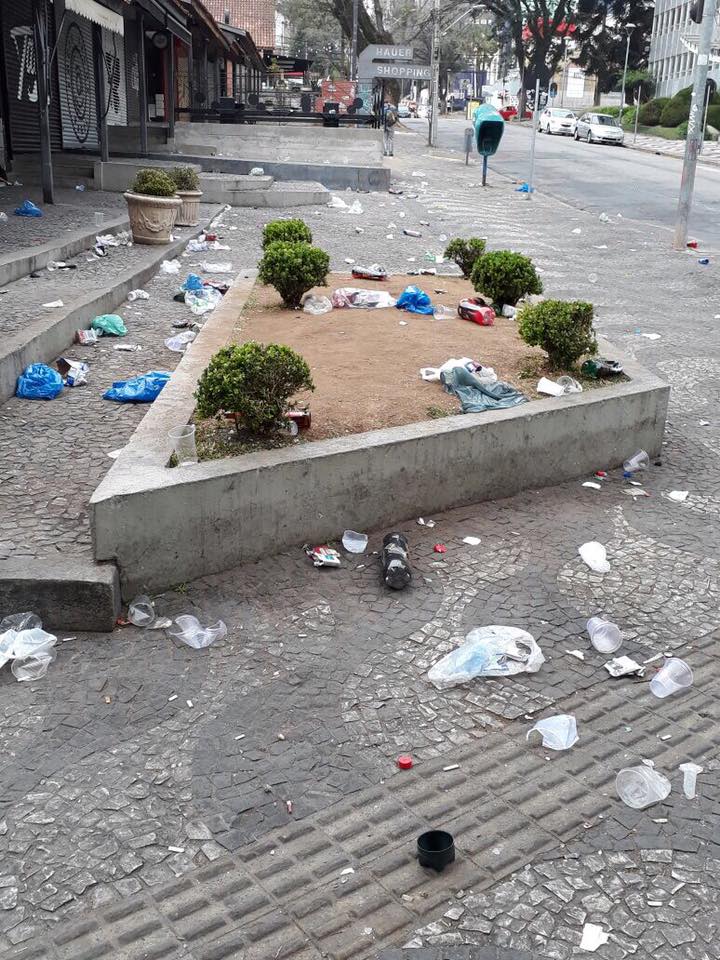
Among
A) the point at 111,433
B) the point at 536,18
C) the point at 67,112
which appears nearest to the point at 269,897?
the point at 111,433

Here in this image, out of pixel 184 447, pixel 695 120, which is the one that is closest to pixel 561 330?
pixel 184 447

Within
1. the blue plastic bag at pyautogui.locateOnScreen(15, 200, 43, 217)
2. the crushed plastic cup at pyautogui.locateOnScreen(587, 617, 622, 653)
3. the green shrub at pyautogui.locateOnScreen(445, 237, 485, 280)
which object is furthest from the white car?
the crushed plastic cup at pyautogui.locateOnScreen(587, 617, 622, 653)

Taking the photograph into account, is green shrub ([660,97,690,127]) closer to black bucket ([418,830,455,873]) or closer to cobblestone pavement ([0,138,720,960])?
cobblestone pavement ([0,138,720,960])

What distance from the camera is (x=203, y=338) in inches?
269

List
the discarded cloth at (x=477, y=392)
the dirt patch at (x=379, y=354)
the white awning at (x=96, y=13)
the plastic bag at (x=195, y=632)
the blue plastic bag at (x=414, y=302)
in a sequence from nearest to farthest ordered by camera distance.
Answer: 1. the plastic bag at (x=195, y=632)
2. the dirt patch at (x=379, y=354)
3. the discarded cloth at (x=477, y=392)
4. the blue plastic bag at (x=414, y=302)
5. the white awning at (x=96, y=13)

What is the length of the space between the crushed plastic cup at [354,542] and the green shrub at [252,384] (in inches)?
26.4

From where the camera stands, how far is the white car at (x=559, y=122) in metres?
50.3

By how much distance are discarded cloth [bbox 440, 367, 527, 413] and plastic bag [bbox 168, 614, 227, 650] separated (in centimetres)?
215

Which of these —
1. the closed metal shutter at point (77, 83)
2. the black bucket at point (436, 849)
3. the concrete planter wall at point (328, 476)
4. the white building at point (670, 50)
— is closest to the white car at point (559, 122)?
the white building at point (670, 50)

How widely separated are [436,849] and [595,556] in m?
2.32

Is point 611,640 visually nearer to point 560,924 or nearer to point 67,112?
point 560,924

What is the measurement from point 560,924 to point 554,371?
4.21 m

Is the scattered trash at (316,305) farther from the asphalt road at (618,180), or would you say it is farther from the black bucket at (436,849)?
the asphalt road at (618,180)

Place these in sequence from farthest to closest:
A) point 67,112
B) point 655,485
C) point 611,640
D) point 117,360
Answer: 1. point 67,112
2. point 117,360
3. point 655,485
4. point 611,640
